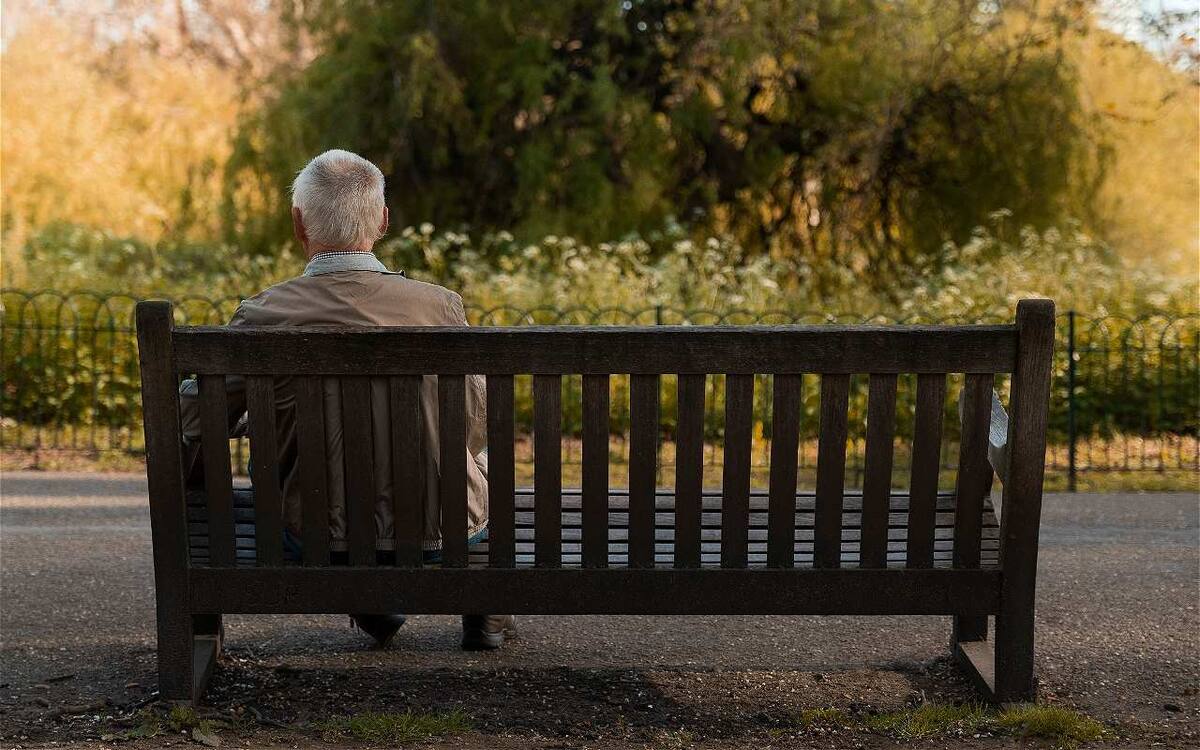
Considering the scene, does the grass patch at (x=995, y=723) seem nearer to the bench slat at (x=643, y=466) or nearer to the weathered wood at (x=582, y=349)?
the bench slat at (x=643, y=466)

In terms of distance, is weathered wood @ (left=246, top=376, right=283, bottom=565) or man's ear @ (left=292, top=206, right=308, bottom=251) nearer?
weathered wood @ (left=246, top=376, right=283, bottom=565)

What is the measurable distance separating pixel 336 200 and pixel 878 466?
1.67 metres

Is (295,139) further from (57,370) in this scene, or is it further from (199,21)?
(199,21)

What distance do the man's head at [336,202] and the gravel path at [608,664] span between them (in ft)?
4.35

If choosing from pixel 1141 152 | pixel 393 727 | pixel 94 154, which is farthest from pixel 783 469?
pixel 94 154

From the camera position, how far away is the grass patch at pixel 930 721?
11.7 feet

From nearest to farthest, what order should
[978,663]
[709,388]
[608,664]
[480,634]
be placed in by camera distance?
[978,663], [608,664], [480,634], [709,388]

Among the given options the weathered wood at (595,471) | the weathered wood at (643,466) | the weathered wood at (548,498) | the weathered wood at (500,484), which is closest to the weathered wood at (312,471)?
the weathered wood at (500,484)

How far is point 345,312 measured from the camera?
3.61m

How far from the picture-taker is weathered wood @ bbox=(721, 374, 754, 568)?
3.48m

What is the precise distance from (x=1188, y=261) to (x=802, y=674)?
12.3m

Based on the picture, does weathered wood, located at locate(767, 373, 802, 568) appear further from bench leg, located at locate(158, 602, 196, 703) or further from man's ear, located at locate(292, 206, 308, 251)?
bench leg, located at locate(158, 602, 196, 703)

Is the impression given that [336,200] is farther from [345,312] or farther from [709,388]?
[709,388]

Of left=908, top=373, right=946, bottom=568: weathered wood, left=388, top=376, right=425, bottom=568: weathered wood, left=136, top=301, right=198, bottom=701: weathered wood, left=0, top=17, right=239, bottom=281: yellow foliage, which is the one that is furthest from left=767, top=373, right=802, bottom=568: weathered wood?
left=0, top=17, right=239, bottom=281: yellow foliage
